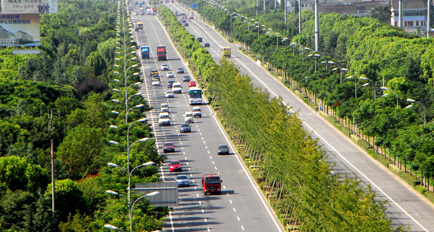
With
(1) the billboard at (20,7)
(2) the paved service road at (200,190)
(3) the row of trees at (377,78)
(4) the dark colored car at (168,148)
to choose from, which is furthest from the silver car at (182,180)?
(1) the billboard at (20,7)

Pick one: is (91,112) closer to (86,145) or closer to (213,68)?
(86,145)

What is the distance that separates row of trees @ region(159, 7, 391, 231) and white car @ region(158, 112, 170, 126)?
576 inches

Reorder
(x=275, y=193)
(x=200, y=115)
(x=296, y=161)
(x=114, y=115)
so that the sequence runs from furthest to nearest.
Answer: (x=200, y=115)
(x=114, y=115)
(x=275, y=193)
(x=296, y=161)

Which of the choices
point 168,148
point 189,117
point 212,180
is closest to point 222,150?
point 168,148

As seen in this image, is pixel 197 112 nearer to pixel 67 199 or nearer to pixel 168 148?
pixel 168 148

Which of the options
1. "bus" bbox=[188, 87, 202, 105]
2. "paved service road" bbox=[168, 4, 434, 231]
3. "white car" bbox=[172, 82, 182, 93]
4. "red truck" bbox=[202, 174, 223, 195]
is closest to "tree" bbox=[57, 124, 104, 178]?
"red truck" bbox=[202, 174, 223, 195]

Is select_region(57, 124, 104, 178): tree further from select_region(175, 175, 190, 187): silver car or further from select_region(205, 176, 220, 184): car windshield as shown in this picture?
select_region(205, 176, 220, 184): car windshield

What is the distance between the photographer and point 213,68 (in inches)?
5674

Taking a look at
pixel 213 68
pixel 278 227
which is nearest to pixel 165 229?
pixel 278 227

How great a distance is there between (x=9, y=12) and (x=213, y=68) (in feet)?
144

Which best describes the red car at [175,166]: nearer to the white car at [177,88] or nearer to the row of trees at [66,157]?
the row of trees at [66,157]

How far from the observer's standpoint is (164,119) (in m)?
131

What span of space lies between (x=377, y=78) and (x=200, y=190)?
59158mm

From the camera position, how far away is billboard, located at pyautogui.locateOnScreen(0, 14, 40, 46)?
14638 centimetres
